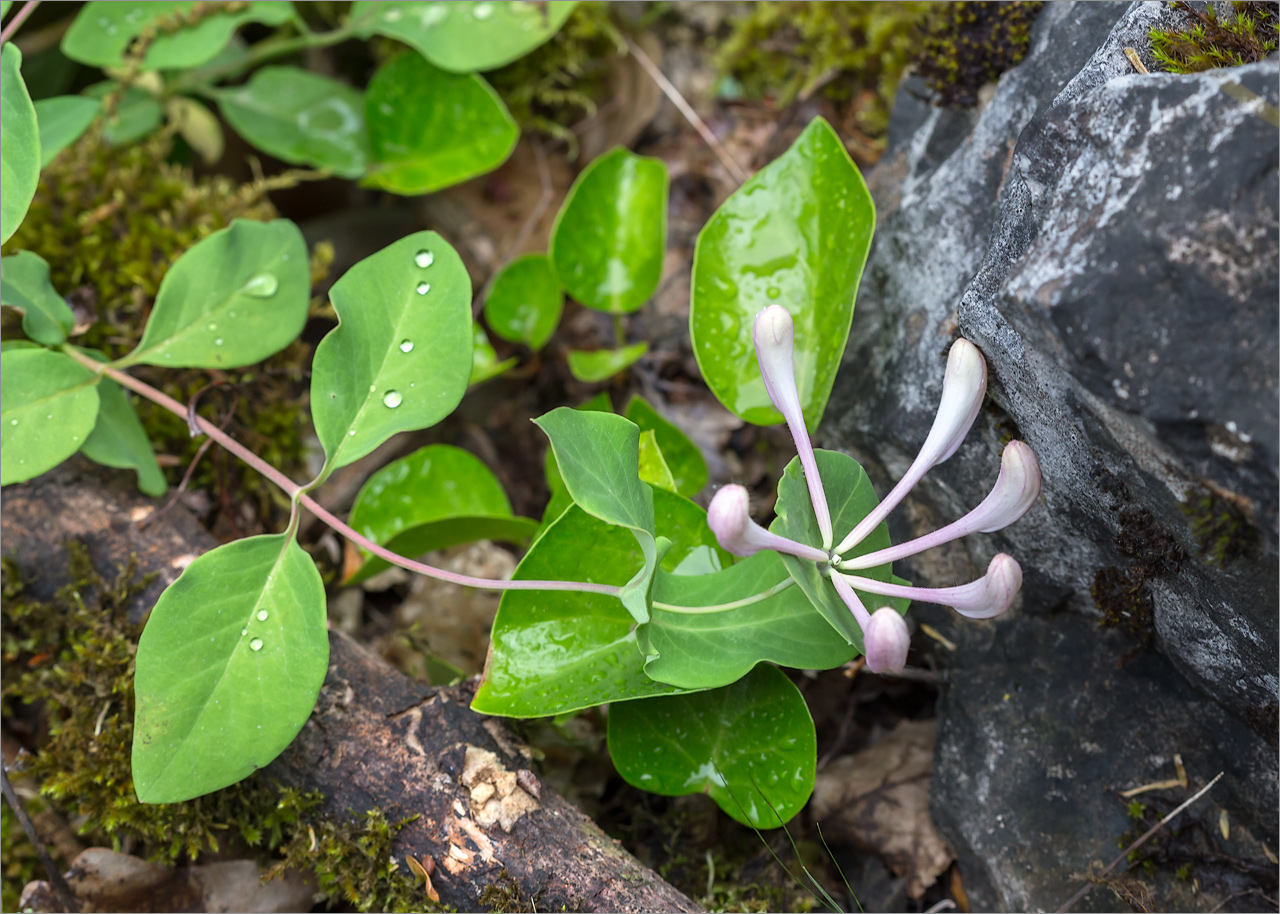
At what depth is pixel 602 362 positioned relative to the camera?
199 cm

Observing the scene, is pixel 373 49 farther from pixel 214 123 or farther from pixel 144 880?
pixel 144 880

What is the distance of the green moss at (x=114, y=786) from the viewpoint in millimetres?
1374

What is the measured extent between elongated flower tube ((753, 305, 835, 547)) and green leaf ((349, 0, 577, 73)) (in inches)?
46.4

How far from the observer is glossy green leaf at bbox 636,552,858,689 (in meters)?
1.25

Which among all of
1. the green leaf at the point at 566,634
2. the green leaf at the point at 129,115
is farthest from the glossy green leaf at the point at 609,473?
the green leaf at the point at 129,115

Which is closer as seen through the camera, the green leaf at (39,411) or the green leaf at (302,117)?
the green leaf at (39,411)

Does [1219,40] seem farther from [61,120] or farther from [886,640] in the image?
[61,120]

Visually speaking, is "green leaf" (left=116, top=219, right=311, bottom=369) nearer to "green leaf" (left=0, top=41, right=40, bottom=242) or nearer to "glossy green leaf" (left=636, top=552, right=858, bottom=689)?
"green leaf" (left=0, top=41, right=40, bottom=242)

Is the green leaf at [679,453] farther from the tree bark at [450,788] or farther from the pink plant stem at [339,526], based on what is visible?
the tree bark at [450,788]

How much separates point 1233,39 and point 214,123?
2.21 metres

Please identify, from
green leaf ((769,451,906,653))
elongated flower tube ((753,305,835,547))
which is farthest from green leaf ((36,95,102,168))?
green leaf ((769,451,906,653))

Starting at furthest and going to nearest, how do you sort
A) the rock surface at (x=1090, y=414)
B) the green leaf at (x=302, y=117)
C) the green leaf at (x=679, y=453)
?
1. the green leaf at (x=302, y=117)
2. the green leaf at (x=679, y=453)
3. the rock surface at (x=1090, y=414)

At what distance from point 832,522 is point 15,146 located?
53.6 inches

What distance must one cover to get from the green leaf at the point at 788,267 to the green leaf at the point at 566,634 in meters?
0.38
